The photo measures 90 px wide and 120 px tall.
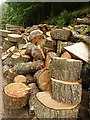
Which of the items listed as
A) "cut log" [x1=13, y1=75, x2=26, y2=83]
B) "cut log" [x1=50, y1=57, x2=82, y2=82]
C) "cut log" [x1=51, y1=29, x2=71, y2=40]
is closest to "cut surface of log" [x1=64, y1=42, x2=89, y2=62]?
"cut log" [x1=50, y1=57, x2=82, y2=82]

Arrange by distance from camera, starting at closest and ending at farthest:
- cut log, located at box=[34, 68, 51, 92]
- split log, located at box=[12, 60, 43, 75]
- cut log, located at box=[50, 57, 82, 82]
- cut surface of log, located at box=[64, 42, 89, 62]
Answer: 1. cut log, located at box=[50, 57, 82, 82]
2. cut surface of log, located at box=[64, 42, 89, 62]
3. cut log, located at box=[34, 68, 51, 92]
4. split log, located at box=[12, 60, 43, 75]

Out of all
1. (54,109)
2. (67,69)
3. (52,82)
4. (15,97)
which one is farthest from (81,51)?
(15,97)

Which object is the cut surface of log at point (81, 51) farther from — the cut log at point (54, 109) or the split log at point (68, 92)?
the cut log at point (54, 109)

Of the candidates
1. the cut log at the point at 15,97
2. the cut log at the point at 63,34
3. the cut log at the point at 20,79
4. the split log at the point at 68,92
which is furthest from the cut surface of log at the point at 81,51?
the cut log at the point at 20,79

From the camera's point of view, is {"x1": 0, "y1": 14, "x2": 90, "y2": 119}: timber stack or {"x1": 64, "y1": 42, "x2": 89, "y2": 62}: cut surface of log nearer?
{"x1": 0, "y1": 14, "x2": 90, "y2": 119}: timber stack

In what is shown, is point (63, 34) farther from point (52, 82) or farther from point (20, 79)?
point (52, 82)

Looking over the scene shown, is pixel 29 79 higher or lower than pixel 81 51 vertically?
lower

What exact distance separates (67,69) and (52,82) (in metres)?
0.26

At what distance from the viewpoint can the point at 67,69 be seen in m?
3.01

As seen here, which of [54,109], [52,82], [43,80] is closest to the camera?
[54,109]

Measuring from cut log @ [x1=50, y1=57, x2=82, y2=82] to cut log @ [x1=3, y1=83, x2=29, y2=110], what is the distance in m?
0.74

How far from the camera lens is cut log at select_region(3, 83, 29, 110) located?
3.42 metres

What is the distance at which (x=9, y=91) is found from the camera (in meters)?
3.56

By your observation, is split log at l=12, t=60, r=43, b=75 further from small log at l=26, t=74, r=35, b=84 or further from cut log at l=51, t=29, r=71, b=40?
cut log at l=51, t=29, r=71, b=40
